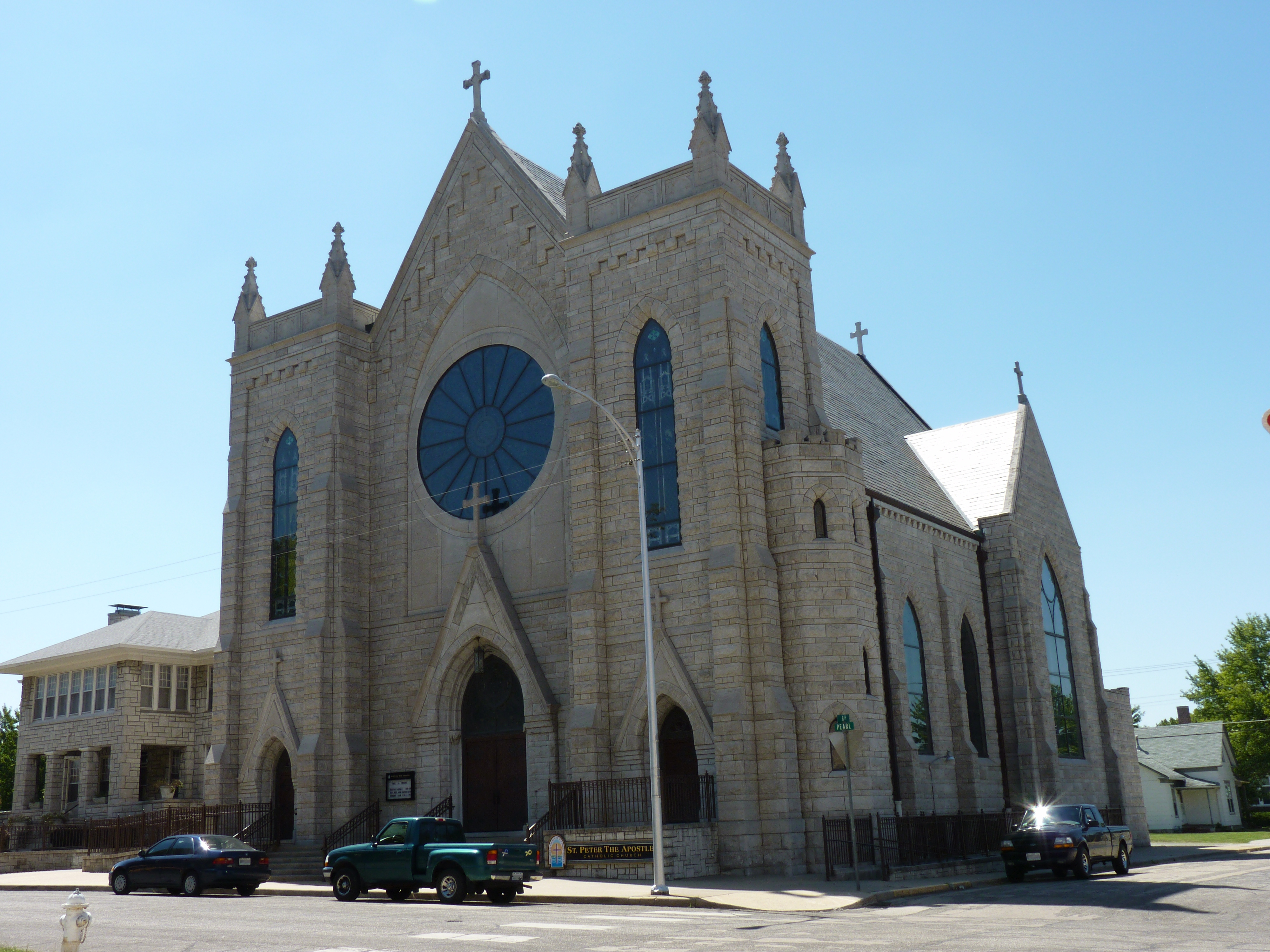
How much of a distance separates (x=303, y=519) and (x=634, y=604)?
35.8ft

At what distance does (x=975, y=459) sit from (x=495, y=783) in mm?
19240

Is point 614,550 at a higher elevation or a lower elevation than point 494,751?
higher

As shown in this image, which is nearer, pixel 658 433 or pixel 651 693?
pixel 651 693

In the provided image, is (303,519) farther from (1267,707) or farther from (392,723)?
(1267,707)

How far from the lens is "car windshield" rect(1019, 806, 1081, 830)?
22922mm

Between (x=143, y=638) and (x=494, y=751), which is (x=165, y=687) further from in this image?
(x=494, y=751)

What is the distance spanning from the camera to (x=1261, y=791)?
7569cm

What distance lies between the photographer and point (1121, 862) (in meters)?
24.1

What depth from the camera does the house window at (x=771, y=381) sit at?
2753cm

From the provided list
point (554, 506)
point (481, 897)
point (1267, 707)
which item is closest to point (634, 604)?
point (554, 506)

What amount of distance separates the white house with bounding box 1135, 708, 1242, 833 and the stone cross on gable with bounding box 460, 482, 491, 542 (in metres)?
47.2

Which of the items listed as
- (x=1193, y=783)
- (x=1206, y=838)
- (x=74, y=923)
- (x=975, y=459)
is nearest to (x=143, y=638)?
(x=975, y=459)

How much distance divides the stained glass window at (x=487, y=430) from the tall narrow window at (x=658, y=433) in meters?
3.43

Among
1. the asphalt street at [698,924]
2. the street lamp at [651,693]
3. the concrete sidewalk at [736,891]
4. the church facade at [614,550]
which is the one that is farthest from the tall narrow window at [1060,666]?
the street lamp at [651,693]
